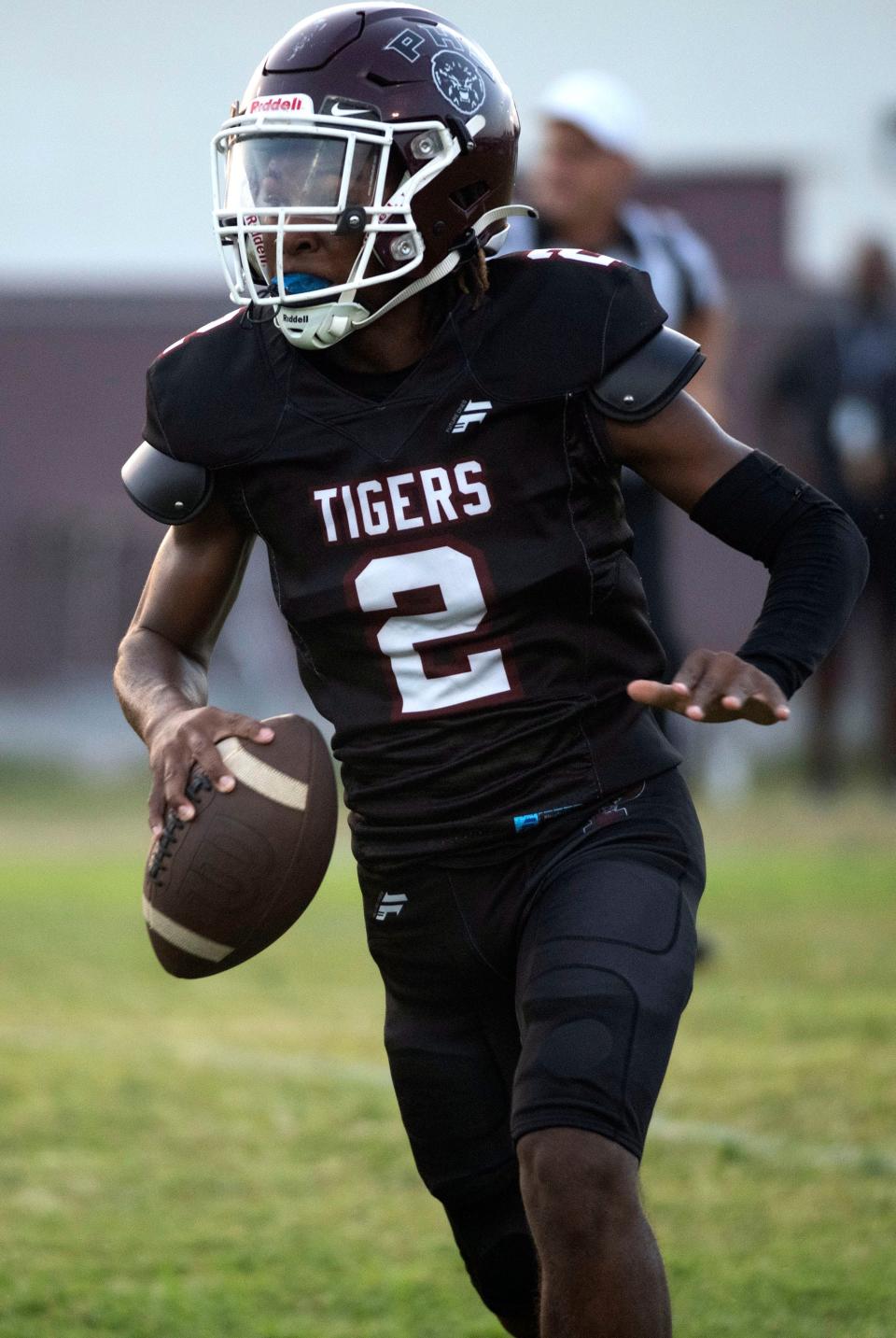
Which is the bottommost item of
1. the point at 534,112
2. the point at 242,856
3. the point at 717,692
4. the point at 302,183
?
the point at 242,856

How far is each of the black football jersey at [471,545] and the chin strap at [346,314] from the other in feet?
0.25

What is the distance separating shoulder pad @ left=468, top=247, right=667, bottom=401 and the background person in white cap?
96.0 inches

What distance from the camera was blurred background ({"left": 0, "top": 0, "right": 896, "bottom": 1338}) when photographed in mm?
3803

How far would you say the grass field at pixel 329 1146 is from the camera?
3520 millimetres

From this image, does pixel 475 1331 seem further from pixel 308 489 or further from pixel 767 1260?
pixel 308 489

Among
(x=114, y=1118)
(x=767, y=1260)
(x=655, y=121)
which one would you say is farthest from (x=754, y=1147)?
(x=655, y=121)

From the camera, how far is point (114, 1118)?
4762mm

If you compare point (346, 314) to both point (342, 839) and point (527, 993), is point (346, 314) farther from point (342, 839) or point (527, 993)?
point (342, 839)

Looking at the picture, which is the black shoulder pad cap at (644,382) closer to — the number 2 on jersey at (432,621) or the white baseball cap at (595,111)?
the number 2 on jersey at (432,621)

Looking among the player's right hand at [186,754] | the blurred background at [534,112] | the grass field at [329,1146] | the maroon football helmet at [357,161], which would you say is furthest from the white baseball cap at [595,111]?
the blurred background at [534,112]

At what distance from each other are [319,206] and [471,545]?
1.68 ft

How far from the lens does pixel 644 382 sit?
2793mm

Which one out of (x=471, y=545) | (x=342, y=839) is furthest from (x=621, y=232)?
(x=342, y=839)

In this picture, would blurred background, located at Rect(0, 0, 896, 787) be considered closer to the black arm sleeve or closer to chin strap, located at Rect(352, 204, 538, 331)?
chin strap, located at Rect(352, 204, 538, 331)
